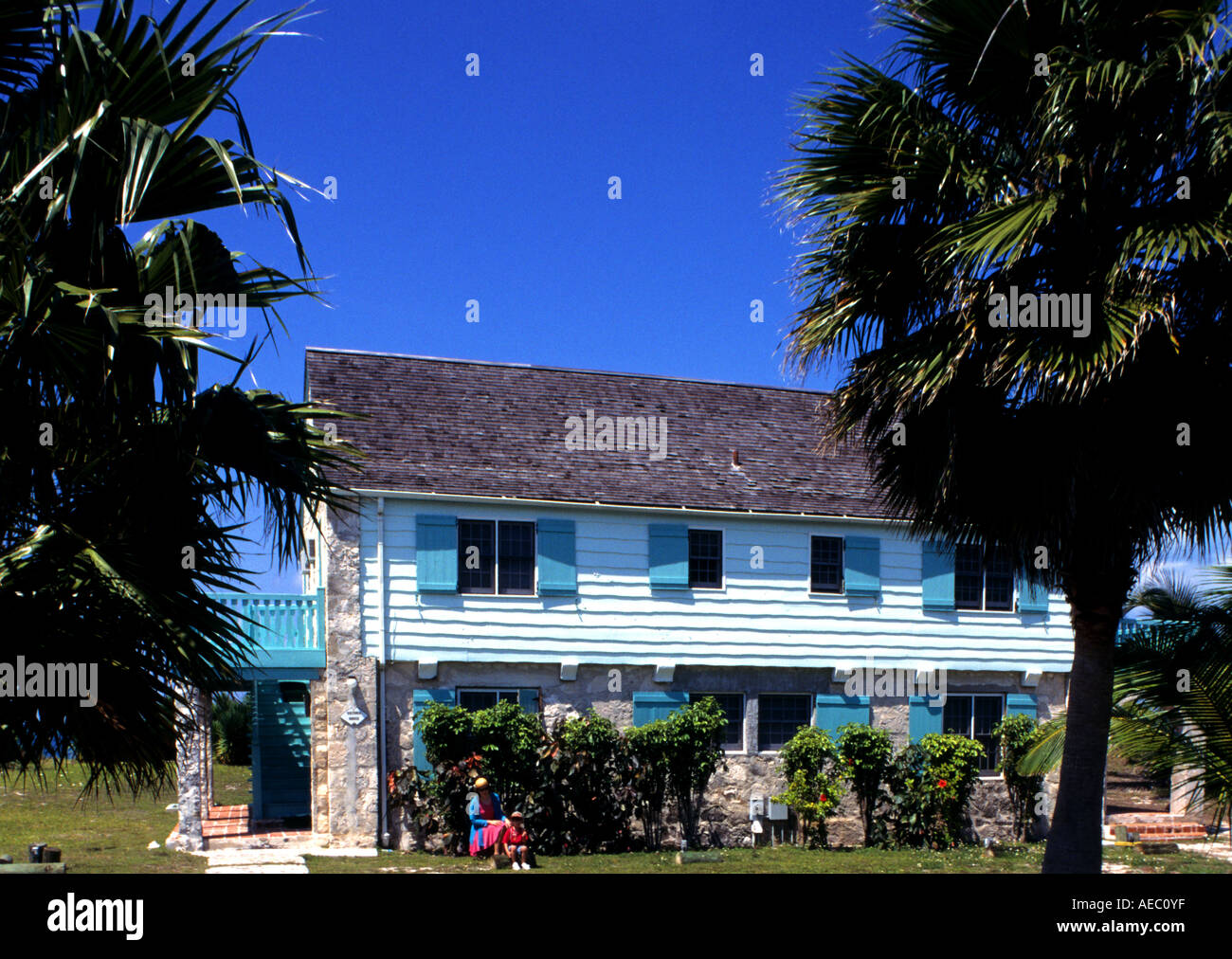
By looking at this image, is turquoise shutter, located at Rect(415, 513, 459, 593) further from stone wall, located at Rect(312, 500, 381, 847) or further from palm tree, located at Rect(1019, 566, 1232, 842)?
palm tree, located at Rect(1019, 566, 1232, 842)

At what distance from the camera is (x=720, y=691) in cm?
2012

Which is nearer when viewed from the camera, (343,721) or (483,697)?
(343,721)

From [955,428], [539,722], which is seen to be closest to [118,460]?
[955,428]

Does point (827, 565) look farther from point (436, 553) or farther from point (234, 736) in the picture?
point (234, 736)

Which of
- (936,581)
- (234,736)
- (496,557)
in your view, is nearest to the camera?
(496,557)

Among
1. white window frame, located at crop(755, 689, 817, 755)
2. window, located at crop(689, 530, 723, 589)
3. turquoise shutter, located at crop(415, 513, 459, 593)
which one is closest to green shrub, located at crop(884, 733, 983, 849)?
white window frame, located at crop(755, 689, 817, 755)

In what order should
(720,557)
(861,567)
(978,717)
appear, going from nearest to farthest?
(720,557)
(861,567)
(978,717)

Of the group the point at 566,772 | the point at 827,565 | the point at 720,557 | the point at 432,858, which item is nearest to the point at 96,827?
the point at 432,858

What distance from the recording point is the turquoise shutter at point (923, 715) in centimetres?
2069

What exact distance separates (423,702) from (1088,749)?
11.7 metres

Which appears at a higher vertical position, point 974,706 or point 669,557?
point 669,557

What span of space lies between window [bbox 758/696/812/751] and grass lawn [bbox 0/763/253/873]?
9.50 m

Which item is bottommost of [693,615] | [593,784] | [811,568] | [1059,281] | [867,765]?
[593,784]
